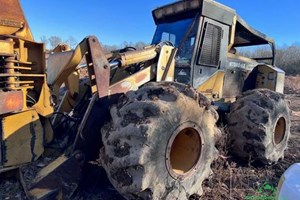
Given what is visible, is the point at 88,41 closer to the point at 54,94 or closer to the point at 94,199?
the point at 54,94

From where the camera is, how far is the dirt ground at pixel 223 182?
12.0 feet

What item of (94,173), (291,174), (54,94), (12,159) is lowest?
(94,173)

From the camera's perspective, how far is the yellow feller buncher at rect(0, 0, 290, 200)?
10.2 feet

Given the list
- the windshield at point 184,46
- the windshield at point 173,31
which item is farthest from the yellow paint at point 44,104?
the windshield at point 173,31

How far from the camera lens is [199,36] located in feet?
17.1

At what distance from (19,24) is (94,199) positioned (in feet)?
7.13

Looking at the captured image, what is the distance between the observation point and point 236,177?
450cm

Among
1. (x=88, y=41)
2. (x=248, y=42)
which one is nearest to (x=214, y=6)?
(x=248, y=42)

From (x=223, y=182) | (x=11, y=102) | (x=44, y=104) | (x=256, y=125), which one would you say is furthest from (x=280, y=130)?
(x=11, y=102)

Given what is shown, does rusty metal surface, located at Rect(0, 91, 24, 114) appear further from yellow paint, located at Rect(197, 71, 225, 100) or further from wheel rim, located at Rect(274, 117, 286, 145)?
wheel rim, located at Rect(274, 117, 286, 145)

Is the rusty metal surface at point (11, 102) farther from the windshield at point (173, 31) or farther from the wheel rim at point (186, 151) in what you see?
the windshield at point (173, 31)

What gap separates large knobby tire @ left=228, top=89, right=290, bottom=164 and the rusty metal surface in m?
3.26

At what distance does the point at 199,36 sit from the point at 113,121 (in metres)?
2.63

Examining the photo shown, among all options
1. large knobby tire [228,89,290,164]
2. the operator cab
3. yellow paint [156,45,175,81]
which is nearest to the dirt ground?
large knobby tire [228,89,290,164]
